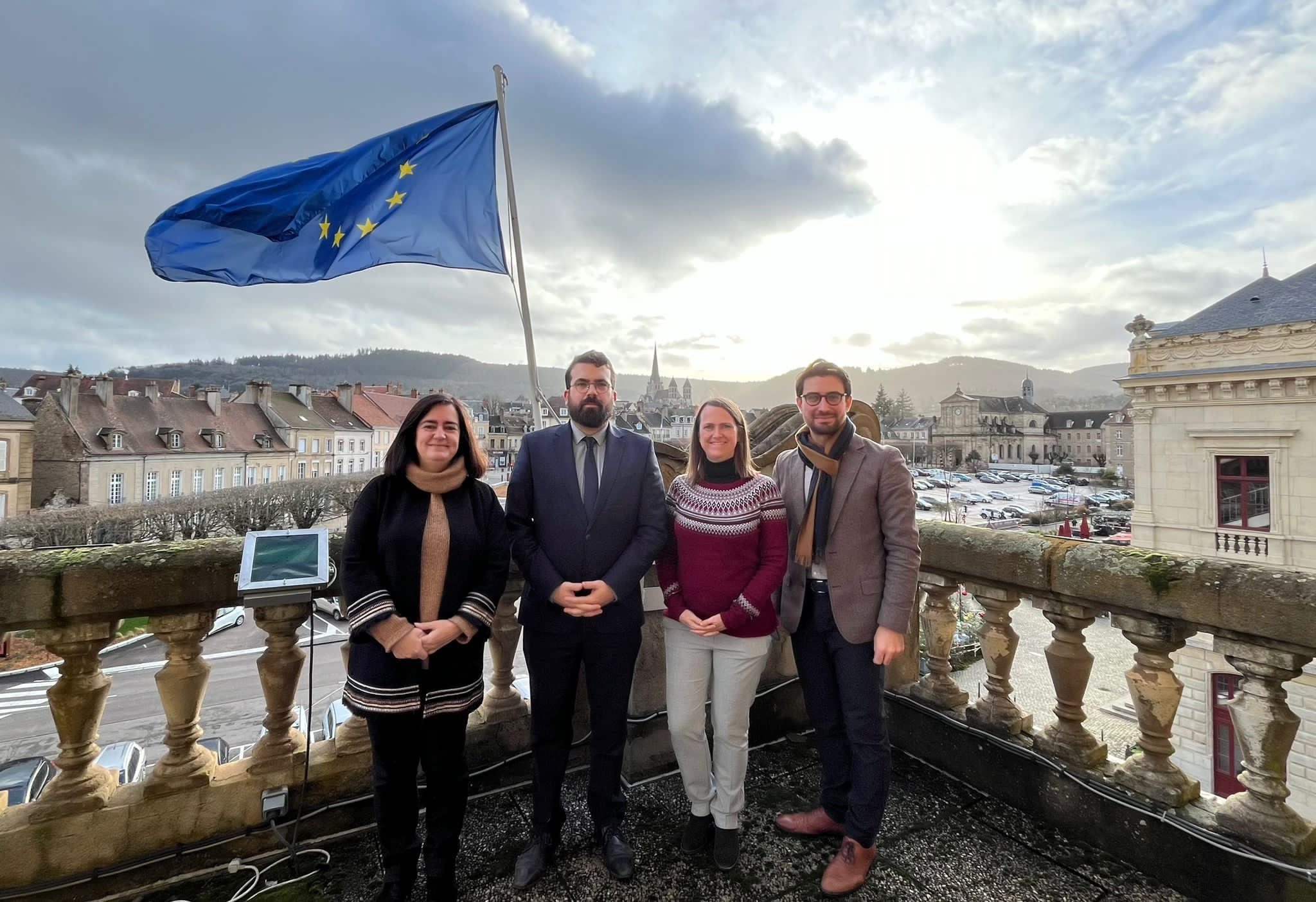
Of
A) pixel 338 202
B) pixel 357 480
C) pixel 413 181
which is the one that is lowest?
pixel 357 480

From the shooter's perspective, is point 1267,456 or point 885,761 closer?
point 885,761

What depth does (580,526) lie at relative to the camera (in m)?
2.42

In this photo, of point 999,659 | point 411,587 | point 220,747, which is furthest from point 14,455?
point 999,659

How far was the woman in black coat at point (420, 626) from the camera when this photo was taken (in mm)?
2051

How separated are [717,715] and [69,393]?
54461 millimetres

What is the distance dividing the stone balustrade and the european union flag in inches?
106

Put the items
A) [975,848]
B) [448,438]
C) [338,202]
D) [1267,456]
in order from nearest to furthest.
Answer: [448,438] < [975,848] < [338,202] < [1267,456]

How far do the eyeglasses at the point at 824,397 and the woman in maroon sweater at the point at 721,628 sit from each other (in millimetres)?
362

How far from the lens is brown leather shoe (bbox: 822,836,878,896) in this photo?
2156 mm

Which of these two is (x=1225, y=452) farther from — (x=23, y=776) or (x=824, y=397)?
(x=23, y=776)

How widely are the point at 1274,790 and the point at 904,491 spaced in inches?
62.0

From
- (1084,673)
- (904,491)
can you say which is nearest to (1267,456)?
(1084,673)

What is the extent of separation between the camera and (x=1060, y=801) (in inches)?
97.6

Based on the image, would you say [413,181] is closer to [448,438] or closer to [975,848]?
[448,438]
